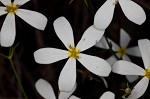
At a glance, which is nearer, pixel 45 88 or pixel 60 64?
pixel 45 88

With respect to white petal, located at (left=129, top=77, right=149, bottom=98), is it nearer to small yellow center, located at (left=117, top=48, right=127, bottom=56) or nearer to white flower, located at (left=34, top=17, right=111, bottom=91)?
white flower, located at (left=34, top=17, right=111, bottom=91)

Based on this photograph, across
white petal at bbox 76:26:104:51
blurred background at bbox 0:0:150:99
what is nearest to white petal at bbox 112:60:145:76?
white petal at bbox 76:26:104:51

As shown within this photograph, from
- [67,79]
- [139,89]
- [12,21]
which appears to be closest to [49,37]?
[12,21]

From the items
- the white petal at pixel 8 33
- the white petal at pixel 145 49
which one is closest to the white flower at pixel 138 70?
the white petal at pixel 145 49

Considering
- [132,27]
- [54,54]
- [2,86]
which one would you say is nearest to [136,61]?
[132,27]

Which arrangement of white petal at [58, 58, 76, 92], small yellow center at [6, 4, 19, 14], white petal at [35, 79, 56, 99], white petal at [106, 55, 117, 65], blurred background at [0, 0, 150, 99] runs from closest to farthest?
white petal at [58, 58, 76, 92]
small yellow center at [6, 4, 19, 14]
white petal at [35, 79, 56, 99]
white petal at [106, 55, 117, 65]
blurred background at [0, 0, 150, 99]

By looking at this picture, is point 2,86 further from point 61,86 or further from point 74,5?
point 61,86
